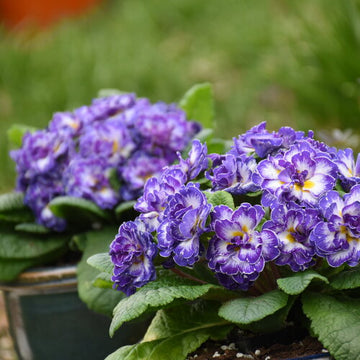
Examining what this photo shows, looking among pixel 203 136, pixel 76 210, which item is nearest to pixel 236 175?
→ pixel 203 136

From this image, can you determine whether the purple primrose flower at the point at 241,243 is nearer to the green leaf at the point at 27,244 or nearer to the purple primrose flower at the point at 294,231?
the purple primrose flower at the point at 294,231

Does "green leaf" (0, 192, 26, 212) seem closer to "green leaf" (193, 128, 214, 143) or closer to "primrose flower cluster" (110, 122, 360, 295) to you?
"green leaf" (193, 128, 214, 143)

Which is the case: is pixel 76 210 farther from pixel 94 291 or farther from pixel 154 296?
pixel 154 296

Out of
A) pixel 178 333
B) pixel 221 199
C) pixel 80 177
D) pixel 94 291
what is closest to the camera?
pixel 221 199

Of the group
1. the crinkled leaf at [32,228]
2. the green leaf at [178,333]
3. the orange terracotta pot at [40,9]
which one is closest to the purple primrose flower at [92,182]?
the crinkled leaf at [32,228]

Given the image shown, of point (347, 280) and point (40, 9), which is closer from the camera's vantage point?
point (347, 280)

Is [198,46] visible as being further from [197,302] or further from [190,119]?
[197,302]
